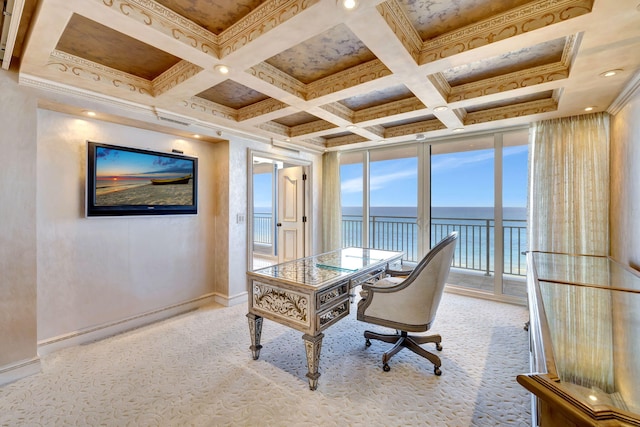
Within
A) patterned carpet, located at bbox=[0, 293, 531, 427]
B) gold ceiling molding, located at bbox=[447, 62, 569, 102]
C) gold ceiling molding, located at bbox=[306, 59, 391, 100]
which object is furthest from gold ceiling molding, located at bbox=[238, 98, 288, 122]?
patterned carpet, located at bbox=[0, 293, 531, 427]

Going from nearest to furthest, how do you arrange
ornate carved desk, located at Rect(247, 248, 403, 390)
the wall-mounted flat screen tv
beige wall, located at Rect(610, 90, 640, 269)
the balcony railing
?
A: ornate carved desk, located at Rect(247, 248, 403, 390), beige wall, located at Rect(610, 90, 640, 269), the wall-mounted flat screen tv, the balcony railing

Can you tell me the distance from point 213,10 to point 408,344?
282 cm

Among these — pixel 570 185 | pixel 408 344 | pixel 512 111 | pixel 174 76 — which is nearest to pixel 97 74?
pixel 174 76

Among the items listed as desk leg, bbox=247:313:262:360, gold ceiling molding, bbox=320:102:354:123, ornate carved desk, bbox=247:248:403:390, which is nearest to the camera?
ornate carved desk, bbox=247:248:403:390

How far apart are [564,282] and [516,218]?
2286mm

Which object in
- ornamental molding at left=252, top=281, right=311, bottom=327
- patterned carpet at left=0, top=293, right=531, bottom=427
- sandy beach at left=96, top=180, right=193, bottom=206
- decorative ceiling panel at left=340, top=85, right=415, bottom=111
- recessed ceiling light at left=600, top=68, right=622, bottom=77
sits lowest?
patterned carpet at left=0, top=293, right=531, bottom=427

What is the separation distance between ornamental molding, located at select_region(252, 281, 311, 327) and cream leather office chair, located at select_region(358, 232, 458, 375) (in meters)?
0.56

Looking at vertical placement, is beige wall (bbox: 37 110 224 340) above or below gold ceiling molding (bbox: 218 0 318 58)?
below

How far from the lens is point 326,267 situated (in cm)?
250

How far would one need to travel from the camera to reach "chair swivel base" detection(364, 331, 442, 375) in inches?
83.4

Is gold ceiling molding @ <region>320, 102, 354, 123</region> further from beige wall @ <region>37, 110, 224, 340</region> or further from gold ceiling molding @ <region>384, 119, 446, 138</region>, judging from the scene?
beige wall @ <region>37, 110, 224, 340</region>

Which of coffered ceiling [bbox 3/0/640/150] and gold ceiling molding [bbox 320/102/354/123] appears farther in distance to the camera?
gold ceiling molding [bbox 320/102/354/123]

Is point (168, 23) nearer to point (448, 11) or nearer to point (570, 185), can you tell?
point (448, 11)

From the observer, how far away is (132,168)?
2805mm
